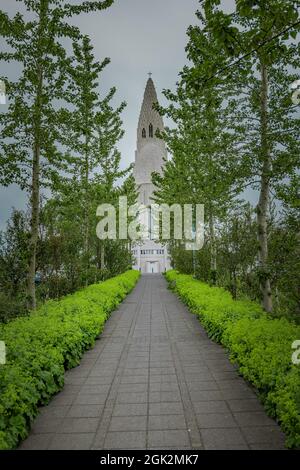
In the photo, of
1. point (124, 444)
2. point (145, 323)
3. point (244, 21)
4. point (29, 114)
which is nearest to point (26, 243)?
point (29, 114)

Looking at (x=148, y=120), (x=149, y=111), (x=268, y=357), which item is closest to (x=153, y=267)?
(x=148, y=120)

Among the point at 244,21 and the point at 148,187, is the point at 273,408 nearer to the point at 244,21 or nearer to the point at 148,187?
the point at 244,21

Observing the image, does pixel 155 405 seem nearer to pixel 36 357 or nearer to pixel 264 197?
pixel 36 357

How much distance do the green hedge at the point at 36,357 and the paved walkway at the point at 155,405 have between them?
0.95 feet

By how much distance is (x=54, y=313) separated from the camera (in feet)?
28.6

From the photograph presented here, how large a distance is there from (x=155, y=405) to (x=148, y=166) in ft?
205

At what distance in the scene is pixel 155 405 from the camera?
17.4ft

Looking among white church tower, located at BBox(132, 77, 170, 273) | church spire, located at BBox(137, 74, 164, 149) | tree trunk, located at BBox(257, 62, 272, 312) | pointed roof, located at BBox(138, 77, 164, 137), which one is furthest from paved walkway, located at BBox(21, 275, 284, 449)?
pointed roof, located at BBox(138, 77, 164, 137)

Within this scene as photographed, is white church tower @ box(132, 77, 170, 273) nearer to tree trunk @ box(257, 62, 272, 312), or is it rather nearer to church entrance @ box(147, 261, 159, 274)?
church entrance @ box(147, 261, 159, 274)

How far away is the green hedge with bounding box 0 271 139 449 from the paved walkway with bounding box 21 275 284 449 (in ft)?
0.95

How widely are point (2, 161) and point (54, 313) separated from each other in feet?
14.0

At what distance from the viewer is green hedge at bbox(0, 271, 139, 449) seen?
161 inches

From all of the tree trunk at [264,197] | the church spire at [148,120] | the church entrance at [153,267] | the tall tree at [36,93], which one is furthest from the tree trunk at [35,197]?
the church spire at [148,120]
